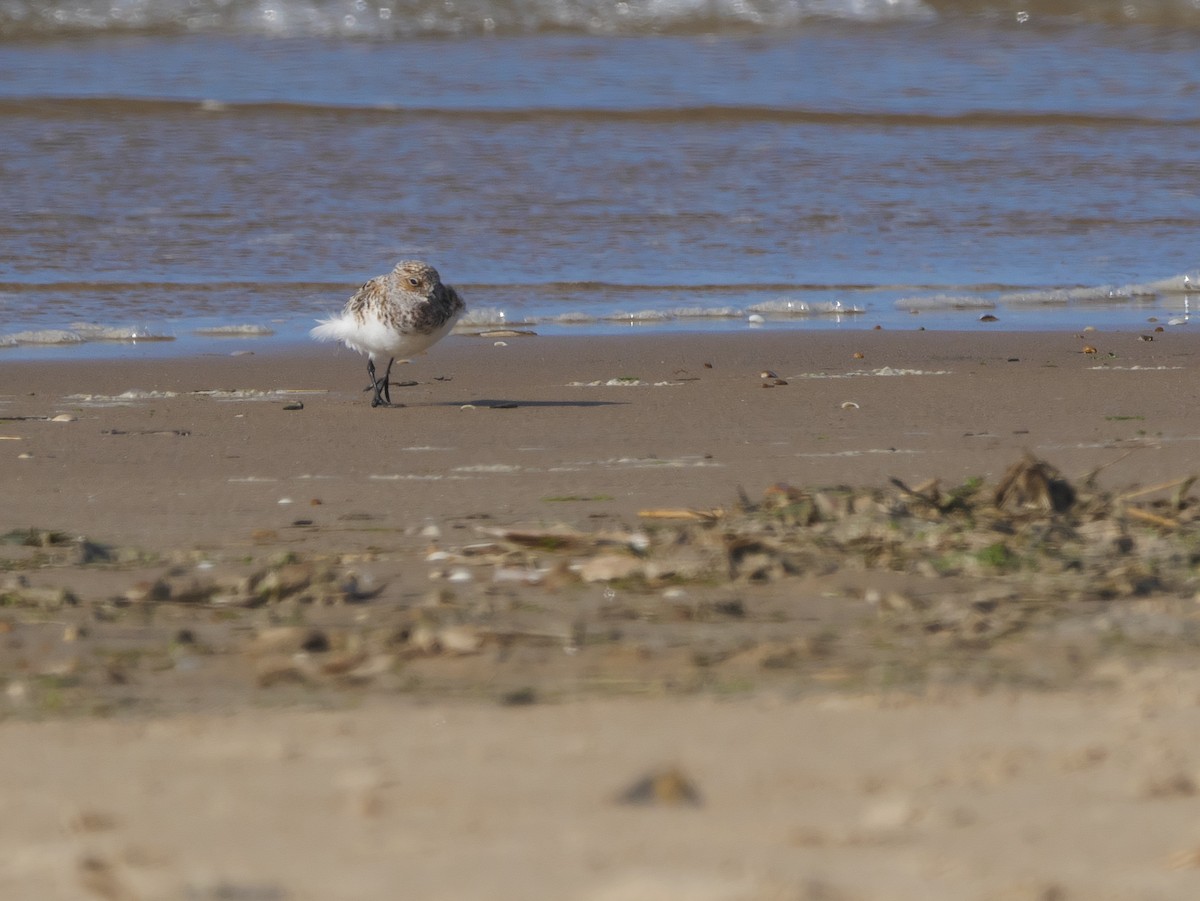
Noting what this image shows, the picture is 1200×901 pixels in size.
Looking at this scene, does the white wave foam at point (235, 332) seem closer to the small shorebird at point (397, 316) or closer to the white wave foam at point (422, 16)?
the small shorebird at point (397, 316)

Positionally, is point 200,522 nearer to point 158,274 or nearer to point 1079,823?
point 1079,823

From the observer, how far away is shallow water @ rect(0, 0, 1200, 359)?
10852 mm

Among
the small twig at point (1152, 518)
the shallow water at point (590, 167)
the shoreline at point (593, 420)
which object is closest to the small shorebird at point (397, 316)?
the shoreline at point (593, 420)

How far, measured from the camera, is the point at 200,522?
16.4 ft

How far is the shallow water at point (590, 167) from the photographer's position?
1085cm

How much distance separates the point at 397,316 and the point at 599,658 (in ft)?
14.4

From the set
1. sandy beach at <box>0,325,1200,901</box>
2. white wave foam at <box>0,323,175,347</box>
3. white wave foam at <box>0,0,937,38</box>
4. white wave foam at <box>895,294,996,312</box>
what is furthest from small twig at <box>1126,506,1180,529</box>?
white wave foam at <box>0,0,937,38</box>

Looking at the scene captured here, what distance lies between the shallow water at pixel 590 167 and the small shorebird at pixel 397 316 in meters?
1.85

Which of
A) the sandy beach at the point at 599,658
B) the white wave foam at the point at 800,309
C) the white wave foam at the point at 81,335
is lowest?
the sandy beach at the point at 599,658

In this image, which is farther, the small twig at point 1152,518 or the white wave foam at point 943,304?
the white wave foam at point 943,304

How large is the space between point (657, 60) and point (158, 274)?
492 inches

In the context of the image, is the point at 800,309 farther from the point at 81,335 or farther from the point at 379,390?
the point at 81,335

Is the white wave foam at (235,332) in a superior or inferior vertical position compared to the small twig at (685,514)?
superior

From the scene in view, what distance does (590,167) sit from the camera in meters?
14.9
